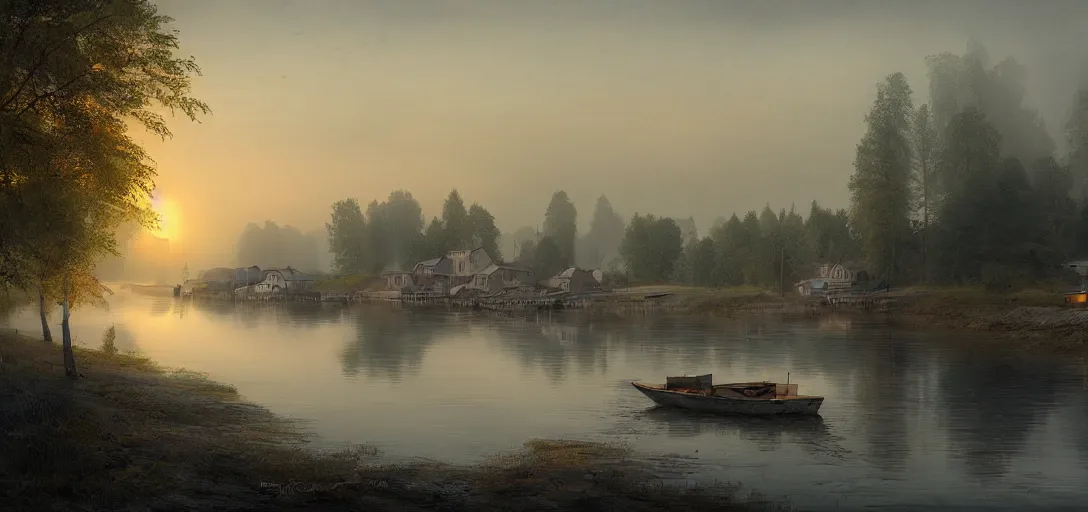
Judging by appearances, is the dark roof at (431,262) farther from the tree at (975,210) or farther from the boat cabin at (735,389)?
the boat cabin at (735,389)

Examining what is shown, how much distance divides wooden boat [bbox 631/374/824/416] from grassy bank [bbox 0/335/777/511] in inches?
294

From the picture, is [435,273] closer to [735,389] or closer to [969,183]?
[969,183]

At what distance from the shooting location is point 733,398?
104 feet

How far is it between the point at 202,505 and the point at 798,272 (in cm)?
14122

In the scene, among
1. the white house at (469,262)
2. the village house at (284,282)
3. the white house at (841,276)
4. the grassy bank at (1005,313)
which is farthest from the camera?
the village house at (284,282)

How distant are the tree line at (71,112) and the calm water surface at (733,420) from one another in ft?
35.6

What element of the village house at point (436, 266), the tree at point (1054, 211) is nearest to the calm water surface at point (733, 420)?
the tree at point (1054, 211)

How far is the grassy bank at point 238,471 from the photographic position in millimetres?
16656

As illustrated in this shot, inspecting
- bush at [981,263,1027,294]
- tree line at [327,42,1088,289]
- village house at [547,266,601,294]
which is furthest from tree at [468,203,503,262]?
bush at [981,263,1027,294]

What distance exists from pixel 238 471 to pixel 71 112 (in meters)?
12.6

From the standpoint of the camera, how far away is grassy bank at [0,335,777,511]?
54.6ft

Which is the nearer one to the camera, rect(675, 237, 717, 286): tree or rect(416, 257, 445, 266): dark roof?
rect(675, 237, 717, 286): tree

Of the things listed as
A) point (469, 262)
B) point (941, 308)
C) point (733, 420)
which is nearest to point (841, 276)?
point (941, 308)

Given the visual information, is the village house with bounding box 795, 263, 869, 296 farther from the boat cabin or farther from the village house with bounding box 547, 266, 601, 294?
the boat cabin
